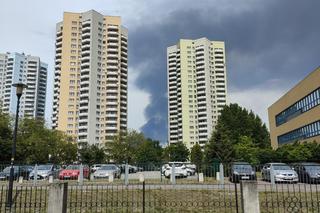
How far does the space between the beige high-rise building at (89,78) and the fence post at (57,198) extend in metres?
103

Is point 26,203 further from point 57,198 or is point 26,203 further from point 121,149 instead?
point 121,149

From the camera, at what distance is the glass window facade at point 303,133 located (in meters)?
46.5

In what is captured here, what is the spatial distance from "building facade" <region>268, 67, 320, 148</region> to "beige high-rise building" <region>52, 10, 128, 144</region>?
60.9 meters

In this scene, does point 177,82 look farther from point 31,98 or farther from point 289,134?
point 289,134

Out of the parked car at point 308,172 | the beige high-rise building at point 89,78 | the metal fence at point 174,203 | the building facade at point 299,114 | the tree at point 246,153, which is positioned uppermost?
the beige high-rise building at point 89,78

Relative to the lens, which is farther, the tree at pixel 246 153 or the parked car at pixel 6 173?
the tree at pixel 246 153

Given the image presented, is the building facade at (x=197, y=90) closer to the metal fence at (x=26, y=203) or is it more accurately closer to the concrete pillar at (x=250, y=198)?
the metal fence at (x=26, y=203)

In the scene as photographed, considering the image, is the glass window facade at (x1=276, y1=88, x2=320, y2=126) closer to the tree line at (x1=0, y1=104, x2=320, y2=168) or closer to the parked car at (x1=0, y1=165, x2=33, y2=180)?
the tree line at (x1=0, y1=104, x2=320, y2=168)

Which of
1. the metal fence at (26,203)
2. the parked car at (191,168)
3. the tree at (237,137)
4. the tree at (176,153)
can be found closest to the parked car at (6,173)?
the metal fence at (26,203)

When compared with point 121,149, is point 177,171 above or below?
below

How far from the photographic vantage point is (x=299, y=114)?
52.9 meters

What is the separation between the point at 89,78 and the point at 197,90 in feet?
150

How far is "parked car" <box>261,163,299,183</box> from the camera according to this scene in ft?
79.1

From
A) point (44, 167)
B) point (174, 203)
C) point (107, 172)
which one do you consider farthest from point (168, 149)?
→ point (174, 203)
